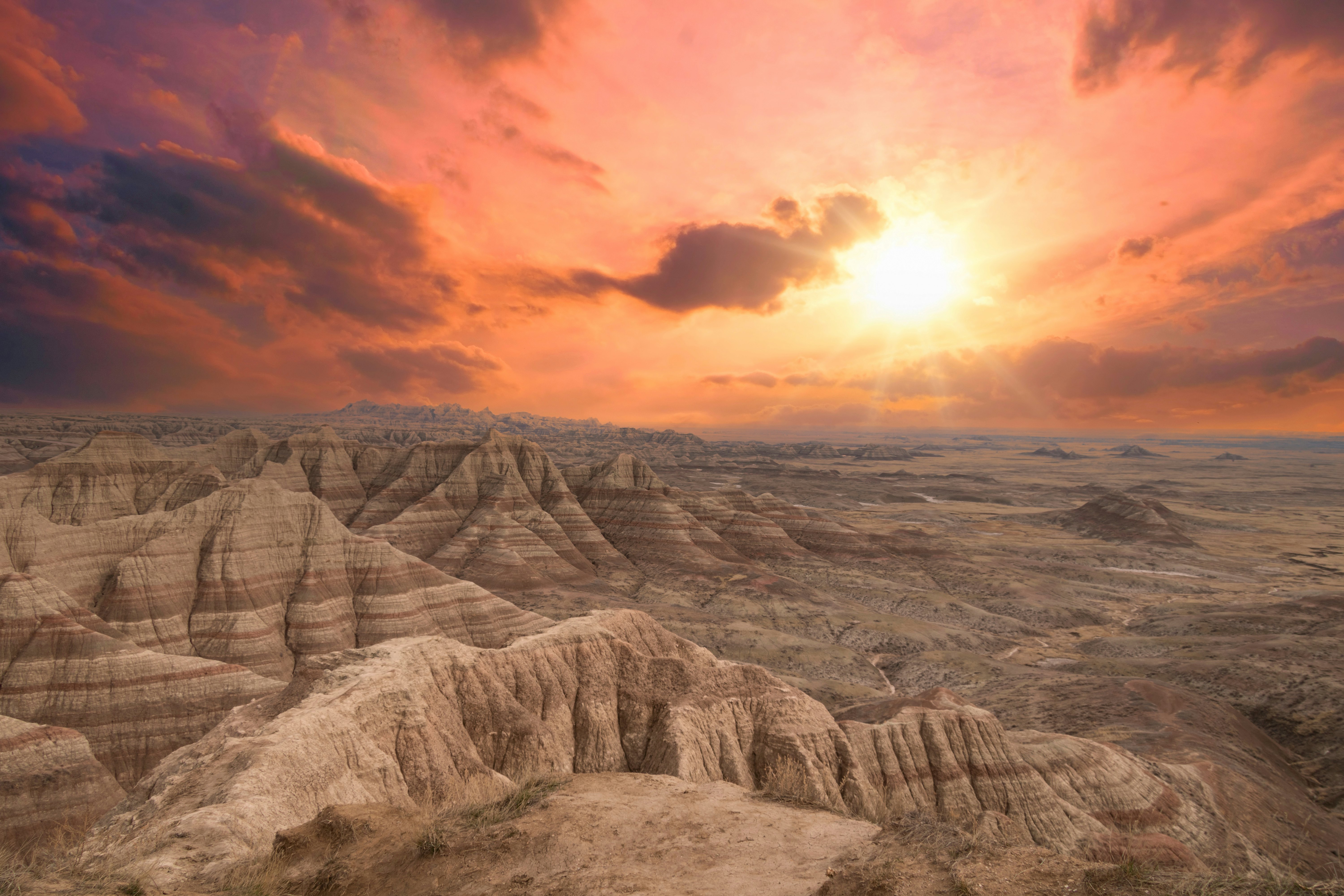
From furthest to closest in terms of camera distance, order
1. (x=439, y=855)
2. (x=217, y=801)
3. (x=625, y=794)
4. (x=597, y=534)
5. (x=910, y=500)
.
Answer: (x=910, y=500) → (x=597, y=534) → (x=625, y=794) → (x=217, y=801) → (x=439, y=855)

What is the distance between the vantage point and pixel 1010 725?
1309 inches

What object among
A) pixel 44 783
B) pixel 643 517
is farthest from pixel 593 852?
pixel 643 517

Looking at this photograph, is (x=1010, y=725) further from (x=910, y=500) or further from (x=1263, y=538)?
(x=910, y=500)

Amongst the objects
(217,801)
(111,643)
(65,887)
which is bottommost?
(111,643)

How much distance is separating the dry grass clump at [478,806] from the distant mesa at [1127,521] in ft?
379

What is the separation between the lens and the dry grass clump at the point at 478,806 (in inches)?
405

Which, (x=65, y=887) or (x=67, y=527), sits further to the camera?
(x=67, y=527)

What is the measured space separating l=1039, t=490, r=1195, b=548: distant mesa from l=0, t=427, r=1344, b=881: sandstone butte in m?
92.0

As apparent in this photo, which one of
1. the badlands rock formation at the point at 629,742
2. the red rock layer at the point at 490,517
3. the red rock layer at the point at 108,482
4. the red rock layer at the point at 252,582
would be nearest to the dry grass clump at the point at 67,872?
the badlands rock formation at the point at 629,742

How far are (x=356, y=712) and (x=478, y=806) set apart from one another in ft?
22.6

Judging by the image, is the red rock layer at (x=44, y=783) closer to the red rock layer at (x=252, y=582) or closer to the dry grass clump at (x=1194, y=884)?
the red rock layer at (x=252, y=582)

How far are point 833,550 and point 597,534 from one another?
120 feet

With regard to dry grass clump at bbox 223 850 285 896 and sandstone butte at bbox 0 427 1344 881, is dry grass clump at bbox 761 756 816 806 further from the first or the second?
dry grass clump at bbox 223 850 285 896

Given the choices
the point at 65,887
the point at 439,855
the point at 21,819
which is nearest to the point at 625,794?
the point at 439,855
